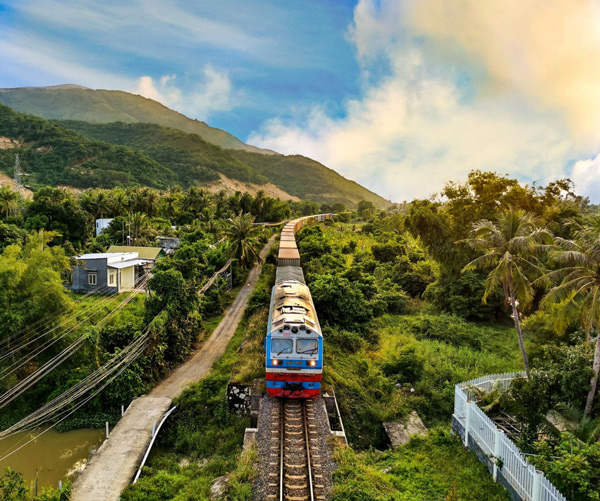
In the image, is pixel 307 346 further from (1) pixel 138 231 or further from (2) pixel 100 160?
(2) pixel 100 160

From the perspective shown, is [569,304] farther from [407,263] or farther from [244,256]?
[244,256]

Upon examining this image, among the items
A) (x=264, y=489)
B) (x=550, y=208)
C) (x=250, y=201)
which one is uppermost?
(x=250, y=201)

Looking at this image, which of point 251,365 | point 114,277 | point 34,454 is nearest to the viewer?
point 34,454

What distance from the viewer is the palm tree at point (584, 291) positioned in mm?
12484

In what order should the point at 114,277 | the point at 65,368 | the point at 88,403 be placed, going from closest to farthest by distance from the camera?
the point at 88,403 < the point at 65,368 < the point at 114,277

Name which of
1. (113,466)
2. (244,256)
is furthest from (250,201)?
(113,466)

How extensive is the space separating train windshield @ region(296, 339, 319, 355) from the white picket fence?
4813mm

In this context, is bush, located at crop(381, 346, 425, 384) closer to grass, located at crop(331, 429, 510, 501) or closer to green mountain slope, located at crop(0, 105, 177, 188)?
grass, located at crop(331, 429, 510, 501)

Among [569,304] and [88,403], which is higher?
[569,304]

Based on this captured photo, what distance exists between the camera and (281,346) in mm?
13242

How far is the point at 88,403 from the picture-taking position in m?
17.9

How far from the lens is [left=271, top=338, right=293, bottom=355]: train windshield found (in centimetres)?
1320

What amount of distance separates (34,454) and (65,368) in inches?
171

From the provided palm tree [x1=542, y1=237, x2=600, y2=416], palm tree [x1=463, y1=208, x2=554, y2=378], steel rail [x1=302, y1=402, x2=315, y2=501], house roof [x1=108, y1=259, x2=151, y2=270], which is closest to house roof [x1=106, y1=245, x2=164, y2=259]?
house roof [x1=108, y1=259, x2=151, y2=270]
